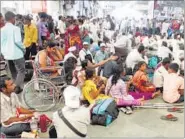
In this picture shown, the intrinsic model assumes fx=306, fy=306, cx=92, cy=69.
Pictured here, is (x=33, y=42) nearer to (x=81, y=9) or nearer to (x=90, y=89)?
(x=90, y=89)

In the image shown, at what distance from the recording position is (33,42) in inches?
241

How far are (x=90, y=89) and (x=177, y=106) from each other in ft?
4.18

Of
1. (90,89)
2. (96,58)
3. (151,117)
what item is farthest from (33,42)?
(151,117)

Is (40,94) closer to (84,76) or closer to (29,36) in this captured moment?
(84,76)

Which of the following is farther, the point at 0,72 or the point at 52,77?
the point at 0,72

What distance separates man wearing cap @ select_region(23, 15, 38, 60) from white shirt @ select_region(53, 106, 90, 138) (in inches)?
143

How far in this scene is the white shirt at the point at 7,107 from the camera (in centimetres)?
292

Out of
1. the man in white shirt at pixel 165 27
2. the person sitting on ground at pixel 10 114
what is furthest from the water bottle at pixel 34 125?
the man in white shirt at pixel 165 27

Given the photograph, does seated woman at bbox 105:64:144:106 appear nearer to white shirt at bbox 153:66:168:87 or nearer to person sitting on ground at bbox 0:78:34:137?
white shirt at bbox 153:66:168:87

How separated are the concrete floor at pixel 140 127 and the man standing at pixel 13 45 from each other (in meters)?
1.00

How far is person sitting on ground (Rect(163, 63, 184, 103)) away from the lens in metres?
4.33

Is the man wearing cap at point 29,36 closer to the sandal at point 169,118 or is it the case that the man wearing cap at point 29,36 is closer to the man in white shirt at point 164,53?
the man in white shirt at point 164,53

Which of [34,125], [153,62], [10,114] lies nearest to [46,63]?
[34,125]

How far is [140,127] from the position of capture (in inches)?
141
